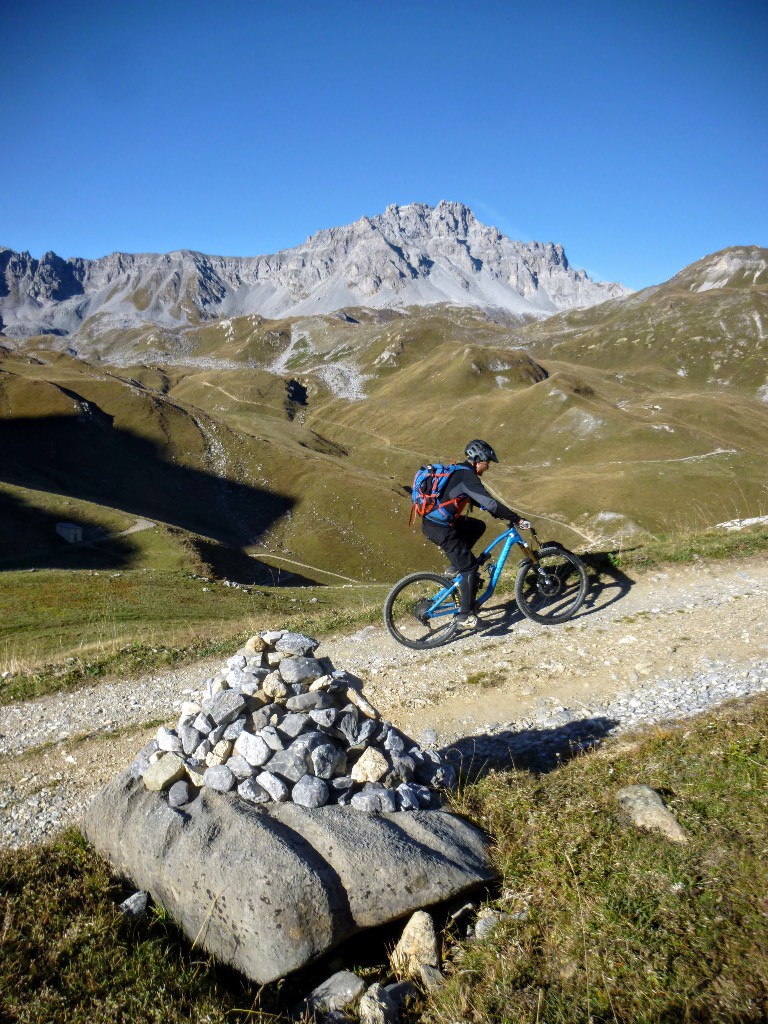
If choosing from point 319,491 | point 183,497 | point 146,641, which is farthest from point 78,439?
point 146,641

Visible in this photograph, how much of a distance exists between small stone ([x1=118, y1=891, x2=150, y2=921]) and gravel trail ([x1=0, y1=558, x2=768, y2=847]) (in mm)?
3029

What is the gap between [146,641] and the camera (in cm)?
1778

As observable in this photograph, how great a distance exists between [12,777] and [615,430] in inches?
6964

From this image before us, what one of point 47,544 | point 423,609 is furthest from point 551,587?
point 47,544

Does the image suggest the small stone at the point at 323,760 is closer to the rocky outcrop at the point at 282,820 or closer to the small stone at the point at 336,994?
the rocky outcrop at the point at 282,820

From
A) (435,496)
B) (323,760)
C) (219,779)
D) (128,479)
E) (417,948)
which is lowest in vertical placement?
(417,948)

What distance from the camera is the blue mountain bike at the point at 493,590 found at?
44.7 ft

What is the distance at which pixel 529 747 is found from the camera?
9.27 metres

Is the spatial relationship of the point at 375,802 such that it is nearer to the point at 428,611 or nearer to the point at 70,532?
the point at 428,611

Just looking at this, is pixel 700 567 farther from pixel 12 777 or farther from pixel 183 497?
pixel 183 497

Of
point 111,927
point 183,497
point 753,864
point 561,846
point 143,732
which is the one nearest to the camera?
point 753,864

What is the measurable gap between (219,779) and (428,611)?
7.68 metres

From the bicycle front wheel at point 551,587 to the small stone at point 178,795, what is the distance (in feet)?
29.6

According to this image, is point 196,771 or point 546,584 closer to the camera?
point 196,771
